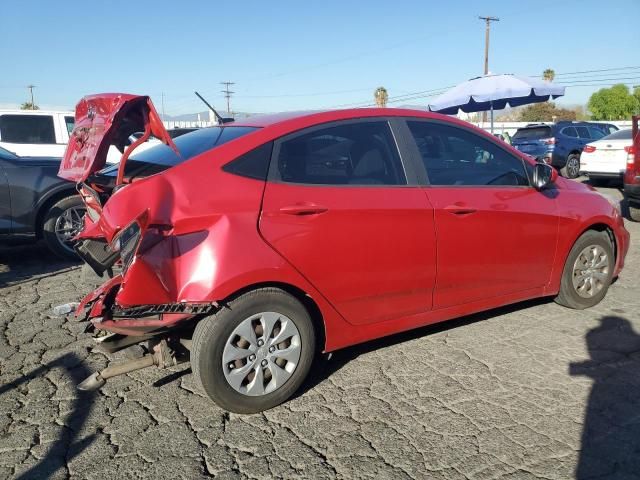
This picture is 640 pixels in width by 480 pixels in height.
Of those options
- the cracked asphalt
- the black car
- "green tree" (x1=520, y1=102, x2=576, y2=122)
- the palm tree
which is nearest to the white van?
the black car

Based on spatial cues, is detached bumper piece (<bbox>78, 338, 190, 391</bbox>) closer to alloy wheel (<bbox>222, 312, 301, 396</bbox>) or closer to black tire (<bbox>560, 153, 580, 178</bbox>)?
alloy wheel (<bbox>222, 312, 301, 396</bbox>)

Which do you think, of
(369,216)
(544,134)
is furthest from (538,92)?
(369,216)

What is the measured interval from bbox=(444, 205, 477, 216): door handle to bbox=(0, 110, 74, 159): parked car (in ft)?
32.9

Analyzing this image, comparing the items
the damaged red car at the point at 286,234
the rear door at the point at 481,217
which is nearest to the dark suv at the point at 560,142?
the rear door at the point at 481,217

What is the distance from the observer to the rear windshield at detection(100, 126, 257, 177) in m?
3.11

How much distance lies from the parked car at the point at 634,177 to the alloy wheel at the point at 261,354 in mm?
7088

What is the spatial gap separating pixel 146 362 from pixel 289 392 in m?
0.84

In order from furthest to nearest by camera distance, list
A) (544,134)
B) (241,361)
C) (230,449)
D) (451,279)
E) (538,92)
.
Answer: (544,134) < (538,92) < (451,279) < (241,361) < (230,449)

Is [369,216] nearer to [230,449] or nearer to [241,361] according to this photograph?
[241,361]

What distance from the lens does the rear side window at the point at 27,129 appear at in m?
11.0

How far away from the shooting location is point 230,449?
8.91 feet

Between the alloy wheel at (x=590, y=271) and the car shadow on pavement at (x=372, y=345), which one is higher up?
the alloy wheel at (x=590, y=271)

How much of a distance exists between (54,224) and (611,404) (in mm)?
5897

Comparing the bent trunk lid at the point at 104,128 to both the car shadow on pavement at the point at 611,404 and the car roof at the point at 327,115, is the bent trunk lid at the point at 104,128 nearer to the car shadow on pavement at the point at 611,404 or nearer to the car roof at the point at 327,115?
the car roof at the point at 327,115
